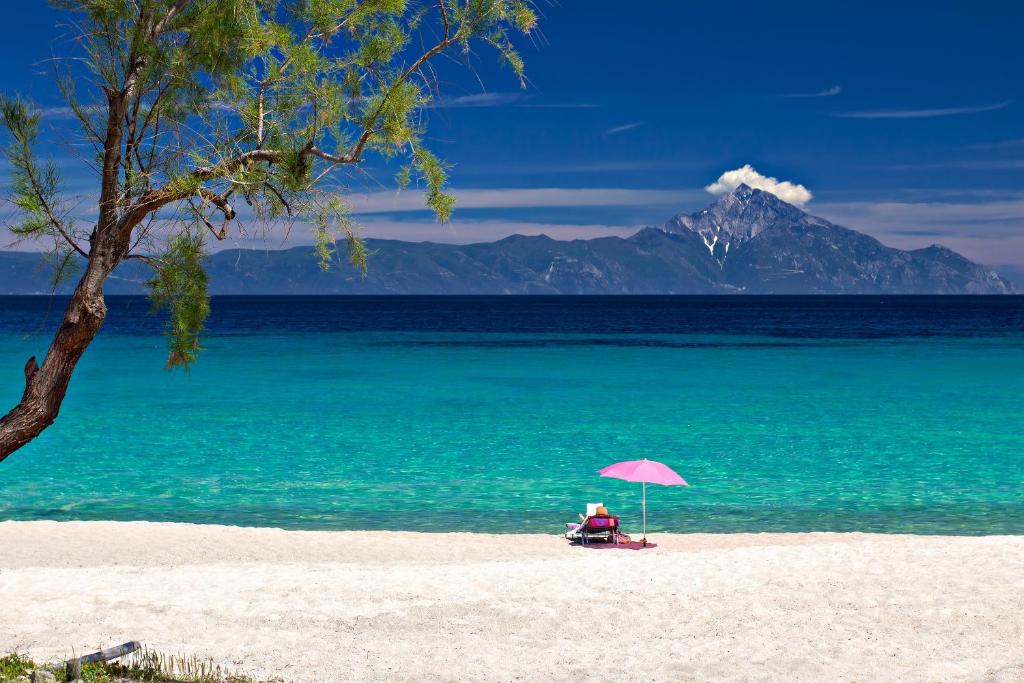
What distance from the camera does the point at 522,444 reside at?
34.1m

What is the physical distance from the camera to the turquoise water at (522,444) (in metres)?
24.0

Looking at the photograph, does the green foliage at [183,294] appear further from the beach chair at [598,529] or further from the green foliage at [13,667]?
the beach chair at [598,529]

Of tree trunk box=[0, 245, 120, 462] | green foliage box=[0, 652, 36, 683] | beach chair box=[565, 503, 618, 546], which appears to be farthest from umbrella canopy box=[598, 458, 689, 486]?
tree trunk box=[0, 245, 120, 462]

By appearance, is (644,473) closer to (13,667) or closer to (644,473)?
(644,473)

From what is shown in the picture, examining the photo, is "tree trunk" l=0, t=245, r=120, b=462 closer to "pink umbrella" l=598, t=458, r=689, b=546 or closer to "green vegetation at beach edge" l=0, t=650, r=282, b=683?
"green vegetation at beach edge" l=0, t=650, r=282, b=683

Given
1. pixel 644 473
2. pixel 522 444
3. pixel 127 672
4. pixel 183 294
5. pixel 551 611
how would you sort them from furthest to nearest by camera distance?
pixel 522 444
pixel 644 473
pixel 551 611
pixel 183 294
pixel 127 672

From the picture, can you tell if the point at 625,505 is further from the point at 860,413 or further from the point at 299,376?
the point at 299,376

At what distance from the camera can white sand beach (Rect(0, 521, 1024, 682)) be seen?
11078 millimetres

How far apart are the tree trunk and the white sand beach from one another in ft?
10.3

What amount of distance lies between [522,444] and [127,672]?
988 inches

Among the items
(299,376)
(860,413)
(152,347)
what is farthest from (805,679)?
(152,347)

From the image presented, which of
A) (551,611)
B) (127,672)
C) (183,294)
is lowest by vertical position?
(551,611)

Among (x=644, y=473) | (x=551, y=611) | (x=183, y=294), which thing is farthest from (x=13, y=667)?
(x=644, y=473)

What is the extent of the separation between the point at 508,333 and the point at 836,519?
9386 centimetres
